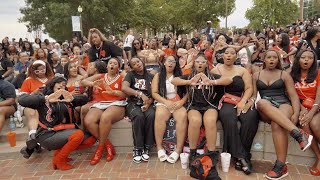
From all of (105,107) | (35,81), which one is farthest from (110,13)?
(105,107)

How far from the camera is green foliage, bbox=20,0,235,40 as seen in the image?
2498cm

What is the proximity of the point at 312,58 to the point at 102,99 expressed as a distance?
3.19 metres

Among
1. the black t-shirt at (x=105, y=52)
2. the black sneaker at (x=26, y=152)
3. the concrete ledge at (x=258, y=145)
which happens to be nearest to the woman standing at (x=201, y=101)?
the concrete ledge at (x=258, y=145)

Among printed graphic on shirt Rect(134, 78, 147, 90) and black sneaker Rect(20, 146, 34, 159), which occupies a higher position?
printed graphic on shirt Rect(134, 78, 147, 90)

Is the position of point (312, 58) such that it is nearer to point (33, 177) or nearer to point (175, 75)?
point (175, 75)

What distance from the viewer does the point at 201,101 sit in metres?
4.35

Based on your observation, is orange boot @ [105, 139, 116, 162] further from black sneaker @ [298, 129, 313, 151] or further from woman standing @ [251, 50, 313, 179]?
black sneaker @ [298, 129, 313, 151]

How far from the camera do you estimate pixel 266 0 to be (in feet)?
115

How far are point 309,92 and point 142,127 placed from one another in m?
2.44

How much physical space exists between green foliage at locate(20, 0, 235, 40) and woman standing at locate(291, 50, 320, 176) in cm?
2265

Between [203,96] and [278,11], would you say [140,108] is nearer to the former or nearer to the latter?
[203,96]

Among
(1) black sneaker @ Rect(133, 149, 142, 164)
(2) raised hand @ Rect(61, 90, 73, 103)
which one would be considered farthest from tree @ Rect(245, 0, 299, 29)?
(2) raised hand @ Rect(61, 90, 73, 103)

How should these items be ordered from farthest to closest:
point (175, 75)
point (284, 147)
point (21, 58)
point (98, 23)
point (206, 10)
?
point (206, 10), point (98, 23), point (21, 58), point (175, 75), point (284, 147)

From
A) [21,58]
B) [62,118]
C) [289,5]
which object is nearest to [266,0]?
[289,5]
